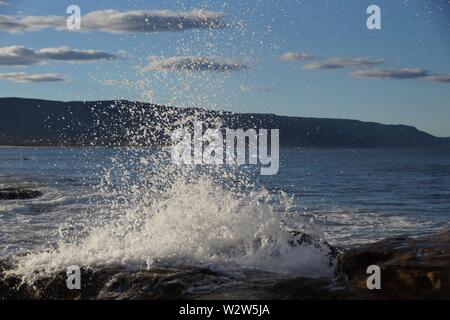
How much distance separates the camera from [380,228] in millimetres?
16938

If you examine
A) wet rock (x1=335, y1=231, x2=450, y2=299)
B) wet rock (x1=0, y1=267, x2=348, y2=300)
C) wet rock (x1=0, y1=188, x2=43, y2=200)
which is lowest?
wet rock (x1=0, y1=188, x2=43, y2=200)

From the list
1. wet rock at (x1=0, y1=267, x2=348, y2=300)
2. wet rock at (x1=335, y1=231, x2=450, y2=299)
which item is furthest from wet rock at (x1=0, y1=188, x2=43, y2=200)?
wet rock at (x1=335, y1=231, x2=450, y2=299)

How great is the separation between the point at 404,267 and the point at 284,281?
5.14ft

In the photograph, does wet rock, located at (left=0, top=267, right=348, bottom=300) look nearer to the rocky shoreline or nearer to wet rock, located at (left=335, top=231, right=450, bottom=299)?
the rocky shoreline

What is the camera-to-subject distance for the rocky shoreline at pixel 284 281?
254 inches

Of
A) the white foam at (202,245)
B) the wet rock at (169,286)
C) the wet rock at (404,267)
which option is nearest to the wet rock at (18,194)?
the white foam at (202,245)

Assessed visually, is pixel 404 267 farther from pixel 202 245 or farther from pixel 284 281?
pixel 202 245

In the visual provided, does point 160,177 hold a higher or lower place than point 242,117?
lower

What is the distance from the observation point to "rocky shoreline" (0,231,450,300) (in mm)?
6449

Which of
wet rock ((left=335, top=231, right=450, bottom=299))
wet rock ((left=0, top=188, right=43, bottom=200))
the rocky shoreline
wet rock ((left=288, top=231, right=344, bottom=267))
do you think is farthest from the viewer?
wet rock ((left=0, top=188, right=43, bottom=200))

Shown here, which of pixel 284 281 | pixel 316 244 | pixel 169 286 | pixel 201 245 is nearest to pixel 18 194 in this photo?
pixel 201 245
